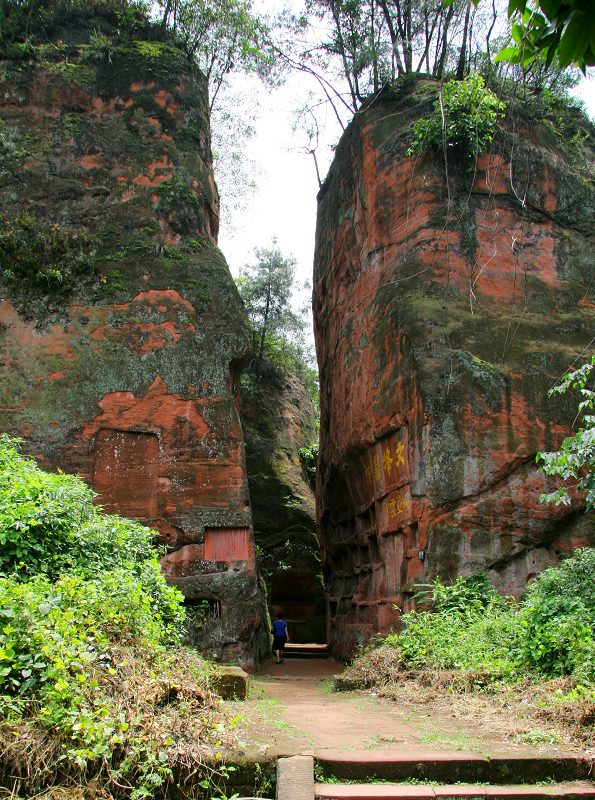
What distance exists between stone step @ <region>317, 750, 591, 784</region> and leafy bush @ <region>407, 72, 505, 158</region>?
8.82 m

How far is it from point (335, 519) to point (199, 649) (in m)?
6.04

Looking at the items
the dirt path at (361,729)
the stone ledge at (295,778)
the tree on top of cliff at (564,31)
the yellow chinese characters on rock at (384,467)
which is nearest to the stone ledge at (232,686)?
the dirt path at (361,729)

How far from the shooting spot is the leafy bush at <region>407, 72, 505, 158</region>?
408 inches

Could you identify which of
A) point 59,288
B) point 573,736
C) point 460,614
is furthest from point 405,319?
point 573,736

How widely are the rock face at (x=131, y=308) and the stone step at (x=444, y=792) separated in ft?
19.0

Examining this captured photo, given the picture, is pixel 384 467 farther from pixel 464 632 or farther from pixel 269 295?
pixel 269 295

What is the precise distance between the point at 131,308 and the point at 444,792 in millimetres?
8340

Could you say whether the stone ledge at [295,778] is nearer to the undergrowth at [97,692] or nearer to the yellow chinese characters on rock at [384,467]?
the undergrowth at [97,692]

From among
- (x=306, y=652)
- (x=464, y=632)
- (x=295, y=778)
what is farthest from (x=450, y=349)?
(x=306, y=652)

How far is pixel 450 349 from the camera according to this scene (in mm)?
9586

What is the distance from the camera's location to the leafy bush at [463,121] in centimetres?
1038

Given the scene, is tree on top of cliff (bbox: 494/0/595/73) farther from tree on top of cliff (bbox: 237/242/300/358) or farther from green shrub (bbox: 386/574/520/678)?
tree on top of cliff (bbox: 237/242/300/358)

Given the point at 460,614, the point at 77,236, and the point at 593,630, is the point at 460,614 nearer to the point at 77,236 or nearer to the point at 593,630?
the point at 593,630

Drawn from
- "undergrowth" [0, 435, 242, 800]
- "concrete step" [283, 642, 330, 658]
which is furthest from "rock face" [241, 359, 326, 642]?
"undergrowth" [0, 435, 242, 800]
